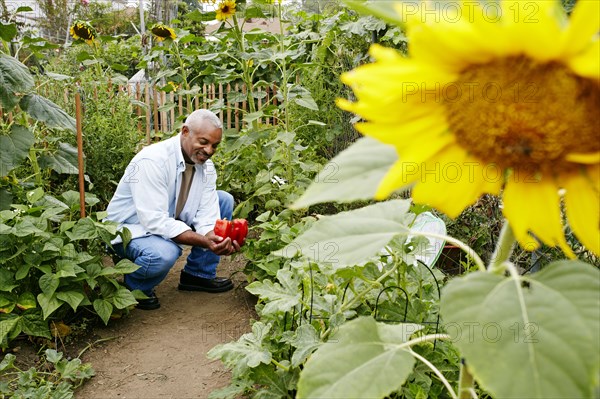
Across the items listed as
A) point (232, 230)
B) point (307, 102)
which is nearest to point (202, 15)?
point (307, 102)

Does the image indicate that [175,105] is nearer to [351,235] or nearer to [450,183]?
[351,235]

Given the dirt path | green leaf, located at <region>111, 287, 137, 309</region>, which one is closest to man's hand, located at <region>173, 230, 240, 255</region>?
the dirt path

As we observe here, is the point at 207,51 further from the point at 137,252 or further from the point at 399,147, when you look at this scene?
the point at 399,147

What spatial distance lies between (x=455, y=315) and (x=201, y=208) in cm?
379

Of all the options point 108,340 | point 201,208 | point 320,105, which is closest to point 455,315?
point 108,340

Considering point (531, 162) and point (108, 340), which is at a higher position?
point (531, 162)

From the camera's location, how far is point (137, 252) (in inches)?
149

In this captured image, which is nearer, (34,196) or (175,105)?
(34,196)

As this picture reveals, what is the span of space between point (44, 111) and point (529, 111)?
3589 mm

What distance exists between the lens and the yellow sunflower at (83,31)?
16.5 ft


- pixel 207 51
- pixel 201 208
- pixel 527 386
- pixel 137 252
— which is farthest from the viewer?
pixel 207 51

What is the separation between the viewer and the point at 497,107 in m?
0.55

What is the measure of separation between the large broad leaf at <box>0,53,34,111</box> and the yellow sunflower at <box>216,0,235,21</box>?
1572mm

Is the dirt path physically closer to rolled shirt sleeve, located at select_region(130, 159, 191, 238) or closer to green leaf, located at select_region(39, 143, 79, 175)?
rolled shirt sleeve, located at select_region(130, 159, 191, 238)
